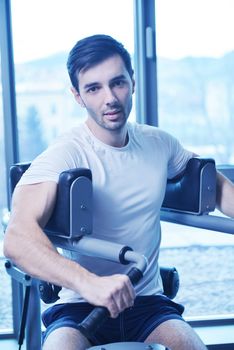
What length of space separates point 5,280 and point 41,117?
0.92m

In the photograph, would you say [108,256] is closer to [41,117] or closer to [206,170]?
[206,170]

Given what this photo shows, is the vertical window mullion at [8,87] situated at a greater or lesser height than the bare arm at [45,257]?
greater

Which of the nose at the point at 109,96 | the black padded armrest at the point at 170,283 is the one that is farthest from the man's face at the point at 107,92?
the black padded armrest at the point at 170,283

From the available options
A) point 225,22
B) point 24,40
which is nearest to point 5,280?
point 24,40

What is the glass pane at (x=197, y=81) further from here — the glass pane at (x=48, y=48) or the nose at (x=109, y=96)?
the nose at (x=109, y=96)

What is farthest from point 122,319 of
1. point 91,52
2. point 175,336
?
point 91,52

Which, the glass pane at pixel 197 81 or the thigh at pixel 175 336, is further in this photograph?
the glass pane at pixel 197 81

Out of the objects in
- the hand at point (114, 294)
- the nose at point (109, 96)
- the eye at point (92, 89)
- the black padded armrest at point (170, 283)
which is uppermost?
the eye at point (92, 89)

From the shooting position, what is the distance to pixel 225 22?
2438 mm

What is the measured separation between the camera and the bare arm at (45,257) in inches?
43.7

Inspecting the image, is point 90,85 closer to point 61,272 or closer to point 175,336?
point 61,272

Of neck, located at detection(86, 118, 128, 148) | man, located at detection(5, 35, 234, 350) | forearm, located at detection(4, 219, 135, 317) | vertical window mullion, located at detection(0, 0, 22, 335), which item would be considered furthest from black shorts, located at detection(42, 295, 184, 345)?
vertical window mullion, located at detection(0, 0, 22, 335)

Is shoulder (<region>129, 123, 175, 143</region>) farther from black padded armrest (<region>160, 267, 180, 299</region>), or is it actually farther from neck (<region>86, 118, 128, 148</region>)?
black padded armrest (<region>160, 267, 180, 299</region>)

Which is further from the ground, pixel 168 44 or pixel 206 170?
pixel 168 44
